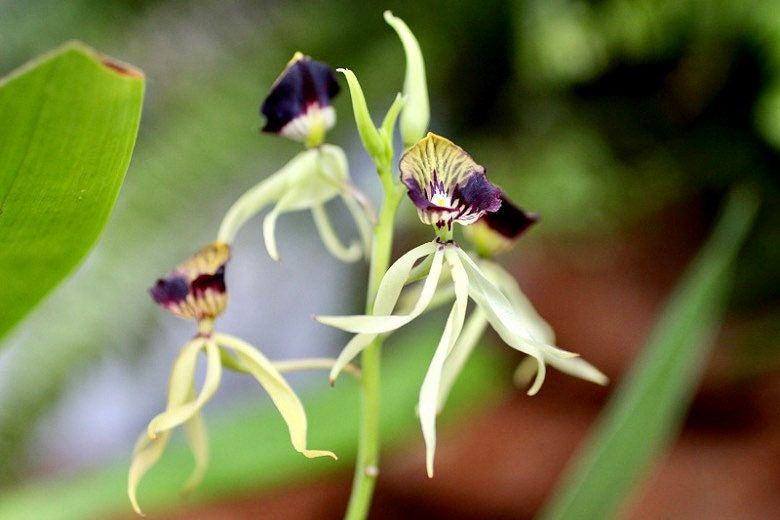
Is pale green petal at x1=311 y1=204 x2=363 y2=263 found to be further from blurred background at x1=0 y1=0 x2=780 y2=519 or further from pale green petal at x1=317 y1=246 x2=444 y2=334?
blurred background at x1=0 y1=0 x2=780 y2=519

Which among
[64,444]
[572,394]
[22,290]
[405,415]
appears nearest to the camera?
[22,290]

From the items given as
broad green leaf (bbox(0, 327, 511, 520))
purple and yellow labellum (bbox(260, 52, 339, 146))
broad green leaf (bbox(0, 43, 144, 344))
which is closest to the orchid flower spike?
purple and yellow labellum (bbox(260, 52, 339, 146))

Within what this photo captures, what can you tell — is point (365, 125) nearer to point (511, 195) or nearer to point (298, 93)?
point (298, 93)

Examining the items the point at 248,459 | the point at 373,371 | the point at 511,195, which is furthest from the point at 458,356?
the point at 511,195

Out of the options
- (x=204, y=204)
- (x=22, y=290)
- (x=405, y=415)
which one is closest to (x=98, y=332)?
(x=204, y=204)

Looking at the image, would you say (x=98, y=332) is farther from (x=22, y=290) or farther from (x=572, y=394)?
(x=22, y=290)
